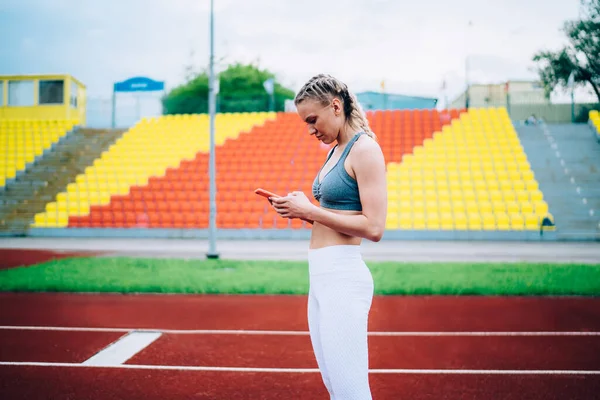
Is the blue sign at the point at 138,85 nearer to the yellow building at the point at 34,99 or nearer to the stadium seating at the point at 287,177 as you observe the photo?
the yellow building at the point at 34,99

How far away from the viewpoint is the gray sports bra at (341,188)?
90.6 inches

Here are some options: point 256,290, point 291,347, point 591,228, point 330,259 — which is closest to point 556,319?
point 291,347

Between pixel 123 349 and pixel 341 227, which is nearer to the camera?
pixel 341 227

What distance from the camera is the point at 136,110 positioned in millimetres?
27500

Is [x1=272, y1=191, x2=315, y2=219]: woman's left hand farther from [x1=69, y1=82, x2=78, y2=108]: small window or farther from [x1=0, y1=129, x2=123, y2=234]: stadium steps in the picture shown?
[x1=69, y1=82, x2=78, y2=108]: small window

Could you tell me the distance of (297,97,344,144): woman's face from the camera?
2336mm

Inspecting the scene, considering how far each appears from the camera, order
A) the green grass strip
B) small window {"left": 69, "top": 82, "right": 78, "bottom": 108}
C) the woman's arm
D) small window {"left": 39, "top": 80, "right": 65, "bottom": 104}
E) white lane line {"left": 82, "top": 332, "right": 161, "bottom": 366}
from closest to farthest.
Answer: the woman's arm < white lane line {"left": 82, "top": 332, "right": 161, "bottom": 366} < the green grass strip < small window {"left": 39, "top": 80, "right": 65, "bottom": 104} < small window {"left": 69, "top": 82, "right": 78, "bottom": 108}

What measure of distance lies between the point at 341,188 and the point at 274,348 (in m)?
3.79

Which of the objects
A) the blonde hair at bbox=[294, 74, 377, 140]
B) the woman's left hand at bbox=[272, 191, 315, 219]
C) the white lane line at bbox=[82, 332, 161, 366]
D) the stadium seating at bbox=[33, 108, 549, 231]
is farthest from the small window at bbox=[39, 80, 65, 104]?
the woman's left hand at bbox=[272, 191, 315, 219]

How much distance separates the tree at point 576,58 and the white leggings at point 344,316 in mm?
37664

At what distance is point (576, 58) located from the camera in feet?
118

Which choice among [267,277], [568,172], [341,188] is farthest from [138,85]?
[341,188]

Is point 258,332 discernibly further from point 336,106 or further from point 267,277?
point 336,106

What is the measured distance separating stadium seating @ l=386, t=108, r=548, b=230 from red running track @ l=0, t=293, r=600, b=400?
957cm
